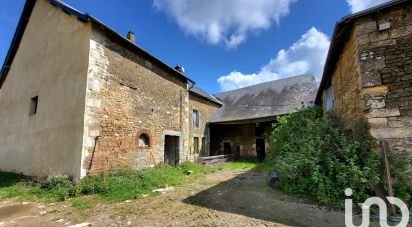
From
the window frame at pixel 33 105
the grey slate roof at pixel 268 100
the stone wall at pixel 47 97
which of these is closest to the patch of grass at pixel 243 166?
the grey slate roof at pixel 268 100

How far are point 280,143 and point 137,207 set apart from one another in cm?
544

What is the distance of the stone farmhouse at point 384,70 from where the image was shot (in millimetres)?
4301

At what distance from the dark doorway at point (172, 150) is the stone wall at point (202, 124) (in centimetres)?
197

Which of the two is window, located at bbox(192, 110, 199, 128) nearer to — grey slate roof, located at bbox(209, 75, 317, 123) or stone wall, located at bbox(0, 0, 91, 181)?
grey slate roof, located at bbox(209, 75, 317, 123)

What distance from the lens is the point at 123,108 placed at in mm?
7984

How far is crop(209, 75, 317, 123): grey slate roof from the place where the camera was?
1298 centimetres

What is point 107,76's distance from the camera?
757 cm

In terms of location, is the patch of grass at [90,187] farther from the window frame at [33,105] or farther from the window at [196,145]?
the window at [196,145]

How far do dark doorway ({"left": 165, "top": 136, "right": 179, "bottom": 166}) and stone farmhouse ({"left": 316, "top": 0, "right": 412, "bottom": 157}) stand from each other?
7.72m

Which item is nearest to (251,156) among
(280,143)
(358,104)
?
(280,143)

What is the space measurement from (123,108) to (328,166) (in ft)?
21.9

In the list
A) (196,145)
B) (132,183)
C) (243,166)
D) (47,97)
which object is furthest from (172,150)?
(47,97)

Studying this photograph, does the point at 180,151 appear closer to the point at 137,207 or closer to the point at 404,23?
the point at 137,207

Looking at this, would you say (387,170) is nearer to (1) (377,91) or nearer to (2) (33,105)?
(1) (377,91)
